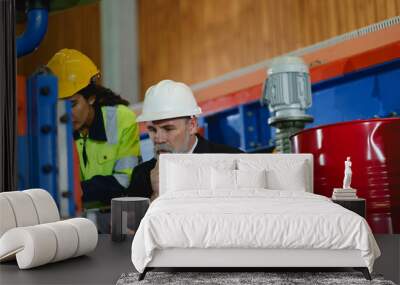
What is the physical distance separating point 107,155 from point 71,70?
2.77ft

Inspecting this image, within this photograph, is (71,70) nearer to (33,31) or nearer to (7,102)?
(33,31)

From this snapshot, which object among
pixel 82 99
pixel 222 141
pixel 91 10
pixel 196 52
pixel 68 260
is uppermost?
pixel 91 10

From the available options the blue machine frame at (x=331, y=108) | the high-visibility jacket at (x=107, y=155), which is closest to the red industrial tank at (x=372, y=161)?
the blue machine frame at (x=331, y=108)

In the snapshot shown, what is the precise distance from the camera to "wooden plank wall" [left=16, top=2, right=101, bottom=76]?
15.3 ft

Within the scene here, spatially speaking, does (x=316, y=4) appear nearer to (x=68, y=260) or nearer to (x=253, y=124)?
(x=253, y=124)

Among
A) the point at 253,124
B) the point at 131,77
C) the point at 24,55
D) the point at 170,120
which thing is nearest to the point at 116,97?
the point at 131,77

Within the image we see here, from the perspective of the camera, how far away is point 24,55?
15.3 ft

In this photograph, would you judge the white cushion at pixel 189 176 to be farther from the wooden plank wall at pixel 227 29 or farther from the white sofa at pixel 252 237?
the wooden plank wall at pixel 227 29

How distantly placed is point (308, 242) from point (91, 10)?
320 cm

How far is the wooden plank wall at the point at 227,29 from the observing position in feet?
13.0

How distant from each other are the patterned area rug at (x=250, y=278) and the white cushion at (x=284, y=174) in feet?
3.38

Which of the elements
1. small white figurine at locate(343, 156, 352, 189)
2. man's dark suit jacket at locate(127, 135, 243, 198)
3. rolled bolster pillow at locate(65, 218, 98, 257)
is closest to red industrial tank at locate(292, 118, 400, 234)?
small white figurine at locate(343, 156, 352, 189)

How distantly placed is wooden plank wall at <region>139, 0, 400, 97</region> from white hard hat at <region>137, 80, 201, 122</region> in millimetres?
86

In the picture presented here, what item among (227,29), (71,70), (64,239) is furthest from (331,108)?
(71,70)
